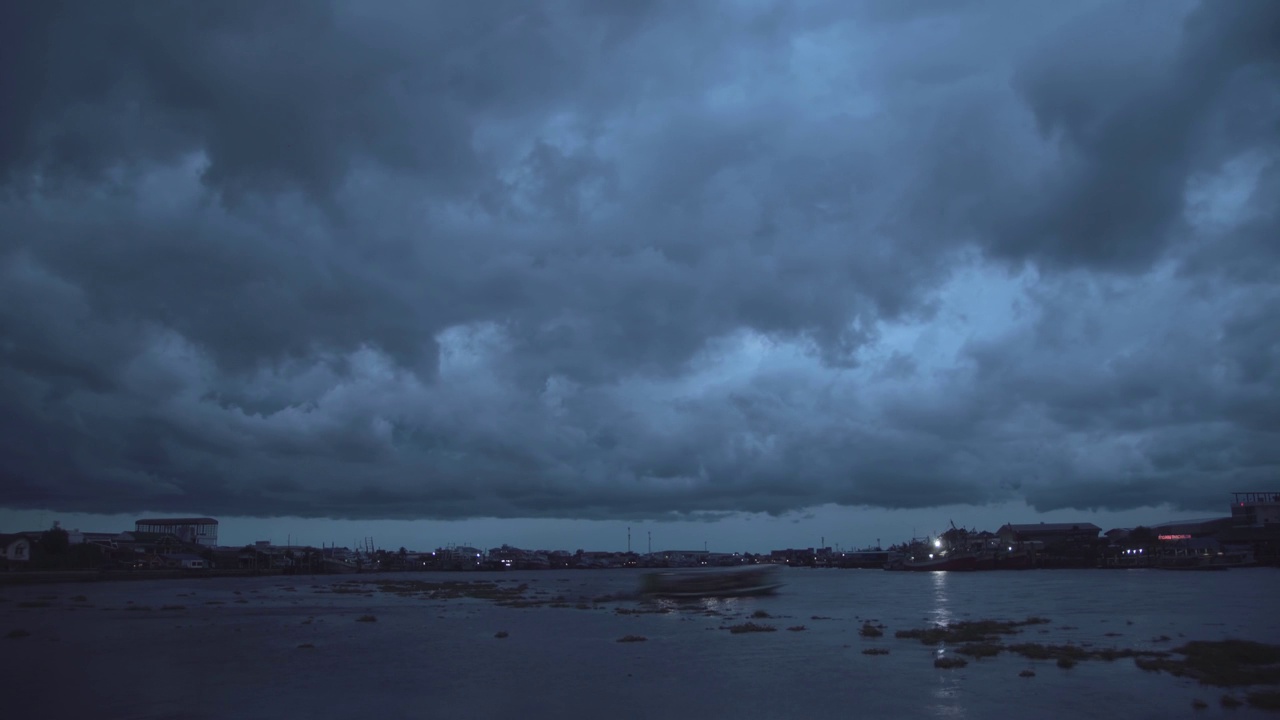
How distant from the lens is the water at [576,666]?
24.7m

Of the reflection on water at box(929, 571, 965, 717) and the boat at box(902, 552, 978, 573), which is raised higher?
the reflection on water at box(929, 571, 965, 717)

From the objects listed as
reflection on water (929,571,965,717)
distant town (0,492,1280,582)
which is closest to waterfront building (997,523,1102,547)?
distant town (0,492,1280,582)

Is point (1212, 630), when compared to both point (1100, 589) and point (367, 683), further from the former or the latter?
point (1100, 589)

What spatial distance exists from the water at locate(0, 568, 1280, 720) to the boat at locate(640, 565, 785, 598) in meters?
22.4

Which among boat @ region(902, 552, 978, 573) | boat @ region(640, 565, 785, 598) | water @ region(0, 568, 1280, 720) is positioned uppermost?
water @ region(0, 568, 1280, 720)

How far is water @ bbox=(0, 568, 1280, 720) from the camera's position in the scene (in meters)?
24.7

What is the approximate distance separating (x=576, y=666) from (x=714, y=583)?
179 ft

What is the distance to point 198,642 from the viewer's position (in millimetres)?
42188

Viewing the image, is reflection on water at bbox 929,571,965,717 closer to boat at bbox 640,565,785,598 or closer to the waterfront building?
boat at bbox 640,565,785,598

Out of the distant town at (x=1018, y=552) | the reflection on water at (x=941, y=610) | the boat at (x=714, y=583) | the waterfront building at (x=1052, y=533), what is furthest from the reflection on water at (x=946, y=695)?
the waterfront building at (x=1052, y=533)

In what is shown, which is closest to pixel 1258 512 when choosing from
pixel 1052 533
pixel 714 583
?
pixel 1052 533

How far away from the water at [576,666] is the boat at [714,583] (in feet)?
73.4

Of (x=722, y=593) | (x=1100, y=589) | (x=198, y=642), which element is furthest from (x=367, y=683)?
(x=1100, y=589)

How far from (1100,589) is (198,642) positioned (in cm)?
8370
